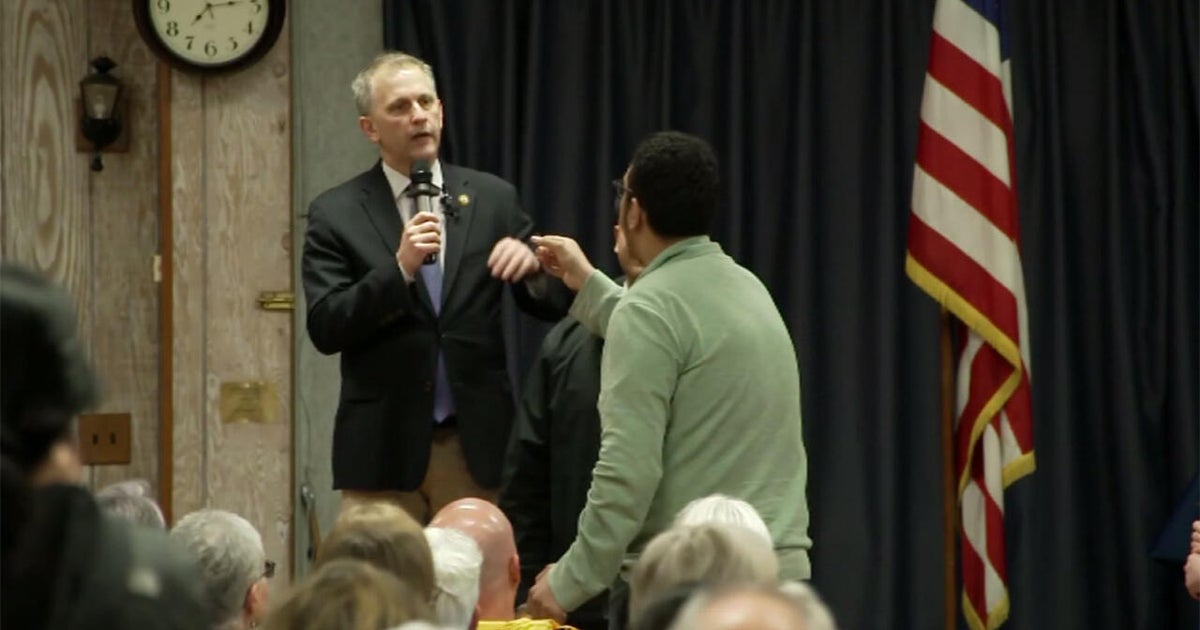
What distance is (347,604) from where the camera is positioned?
217 cm

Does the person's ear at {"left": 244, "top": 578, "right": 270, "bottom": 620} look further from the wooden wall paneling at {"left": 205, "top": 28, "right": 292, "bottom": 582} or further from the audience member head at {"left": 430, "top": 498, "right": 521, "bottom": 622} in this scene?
the wooden wall paneling at {"left": 205, "top": 28, "right": 292, "bottom": 582}

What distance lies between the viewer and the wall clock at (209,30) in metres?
5.28

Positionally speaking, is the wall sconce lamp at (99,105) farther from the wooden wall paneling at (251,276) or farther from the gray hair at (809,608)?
the gray hair at (809,608)

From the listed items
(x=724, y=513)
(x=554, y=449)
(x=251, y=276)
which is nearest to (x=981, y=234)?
(x=554, y=449)

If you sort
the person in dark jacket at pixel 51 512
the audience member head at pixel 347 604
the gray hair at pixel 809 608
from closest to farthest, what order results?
1. the person in dark jacket at pixel 51 512
2. the gray hair at pixel 809 608
3. the audience member head at pixel 347 604

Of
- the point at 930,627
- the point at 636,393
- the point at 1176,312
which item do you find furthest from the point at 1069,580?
the point at 636,393

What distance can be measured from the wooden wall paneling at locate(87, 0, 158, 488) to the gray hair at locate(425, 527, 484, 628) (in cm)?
286

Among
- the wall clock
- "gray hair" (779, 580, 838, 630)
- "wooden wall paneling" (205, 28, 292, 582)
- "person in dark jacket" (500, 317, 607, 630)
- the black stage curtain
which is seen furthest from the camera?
the black stage curtain

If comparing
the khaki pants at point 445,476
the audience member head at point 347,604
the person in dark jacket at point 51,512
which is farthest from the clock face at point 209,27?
the person in dark jacket at point 51,512

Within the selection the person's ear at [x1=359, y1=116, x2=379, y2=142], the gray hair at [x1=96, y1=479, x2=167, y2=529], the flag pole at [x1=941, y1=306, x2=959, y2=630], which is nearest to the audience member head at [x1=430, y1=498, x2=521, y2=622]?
the gray hair at [x1=96, y1=479, x2=167, y2=529]

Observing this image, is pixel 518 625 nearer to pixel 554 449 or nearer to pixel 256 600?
pixel 256 600

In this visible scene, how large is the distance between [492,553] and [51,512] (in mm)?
1686

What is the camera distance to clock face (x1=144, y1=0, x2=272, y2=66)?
5.29m

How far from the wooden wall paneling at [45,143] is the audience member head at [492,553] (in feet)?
8.51
